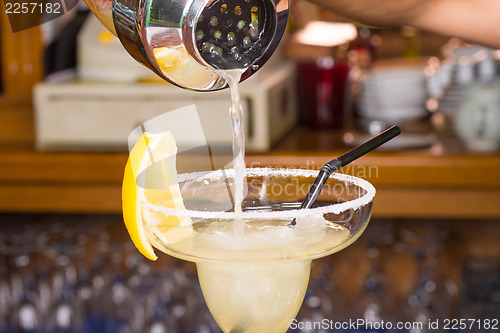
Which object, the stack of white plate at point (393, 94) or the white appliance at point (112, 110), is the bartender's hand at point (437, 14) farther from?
the stack of white plate at point (393, 94)

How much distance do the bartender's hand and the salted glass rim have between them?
1.11 feet

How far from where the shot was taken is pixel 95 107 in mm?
2002

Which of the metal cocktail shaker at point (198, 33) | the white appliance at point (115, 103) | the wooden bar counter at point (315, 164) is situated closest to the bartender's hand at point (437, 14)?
the metal cocktail shaker at point (198, 33)

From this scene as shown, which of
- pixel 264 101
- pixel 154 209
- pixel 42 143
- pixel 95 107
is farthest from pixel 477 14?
pixel 42 143

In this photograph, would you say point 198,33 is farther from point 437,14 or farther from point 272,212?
point 437,14

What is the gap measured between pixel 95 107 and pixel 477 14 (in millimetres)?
1235

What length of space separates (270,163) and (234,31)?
45.8 inches

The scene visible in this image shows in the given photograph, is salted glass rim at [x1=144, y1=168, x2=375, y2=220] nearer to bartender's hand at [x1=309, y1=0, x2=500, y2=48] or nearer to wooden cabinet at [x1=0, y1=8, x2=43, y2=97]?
bartender's hand at [x1=309, y1=0, x2=500, y2=48]

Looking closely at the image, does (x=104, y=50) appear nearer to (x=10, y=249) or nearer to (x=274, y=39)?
(x=10, y=249)

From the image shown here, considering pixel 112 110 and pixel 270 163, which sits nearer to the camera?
pixel 270 163

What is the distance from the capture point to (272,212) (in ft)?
2.11

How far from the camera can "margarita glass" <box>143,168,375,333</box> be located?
69 centimetres

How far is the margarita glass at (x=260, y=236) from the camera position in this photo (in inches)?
27.2

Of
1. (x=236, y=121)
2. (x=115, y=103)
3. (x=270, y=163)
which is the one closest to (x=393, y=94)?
(x=270, y=163)
